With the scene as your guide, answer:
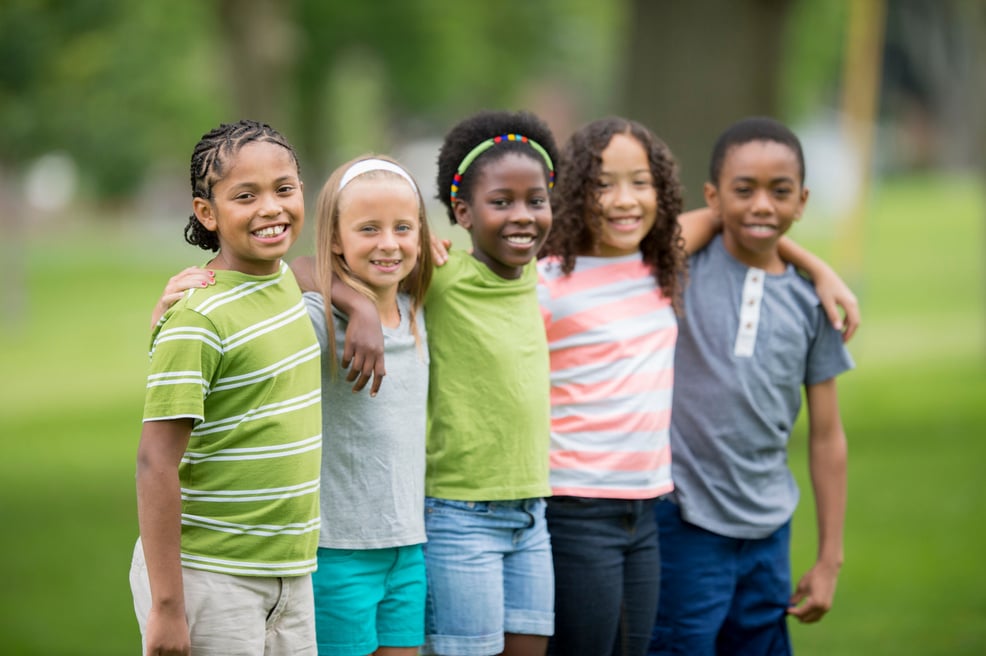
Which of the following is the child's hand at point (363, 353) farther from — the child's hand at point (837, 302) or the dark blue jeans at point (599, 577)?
the child's hand at point (837, 302)

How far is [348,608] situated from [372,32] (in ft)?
65.6

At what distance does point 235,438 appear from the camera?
273 centimetres

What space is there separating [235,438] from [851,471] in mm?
6799

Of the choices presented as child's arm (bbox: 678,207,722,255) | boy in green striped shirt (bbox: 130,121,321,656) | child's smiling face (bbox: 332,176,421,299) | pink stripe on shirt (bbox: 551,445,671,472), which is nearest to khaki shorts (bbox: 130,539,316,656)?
boy in green striped shirt (bbox: 130,121,321,656)

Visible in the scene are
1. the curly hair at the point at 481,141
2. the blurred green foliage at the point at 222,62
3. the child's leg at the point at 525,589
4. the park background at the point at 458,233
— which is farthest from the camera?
the blurred green foliage at the point at 222,62

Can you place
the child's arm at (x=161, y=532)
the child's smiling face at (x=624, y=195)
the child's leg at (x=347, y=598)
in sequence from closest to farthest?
1. the child's arm at (x=161, y=532)
2. the child's leg at (x=347, y=598)
3. the child's smiling face at (x=624, y=195)

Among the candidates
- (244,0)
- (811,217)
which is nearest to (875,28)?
(244,0)

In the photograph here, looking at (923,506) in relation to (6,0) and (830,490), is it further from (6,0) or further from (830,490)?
(6,0)

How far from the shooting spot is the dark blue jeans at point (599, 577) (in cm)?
336

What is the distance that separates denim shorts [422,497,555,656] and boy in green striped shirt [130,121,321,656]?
40 cm

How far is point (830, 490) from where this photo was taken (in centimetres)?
386

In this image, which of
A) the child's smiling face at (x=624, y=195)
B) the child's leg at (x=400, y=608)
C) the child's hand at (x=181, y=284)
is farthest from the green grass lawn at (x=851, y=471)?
the child's hand at (x=181, y=284)

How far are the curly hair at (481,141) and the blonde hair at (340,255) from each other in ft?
0.65

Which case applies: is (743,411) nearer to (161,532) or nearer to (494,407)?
(494,407)
